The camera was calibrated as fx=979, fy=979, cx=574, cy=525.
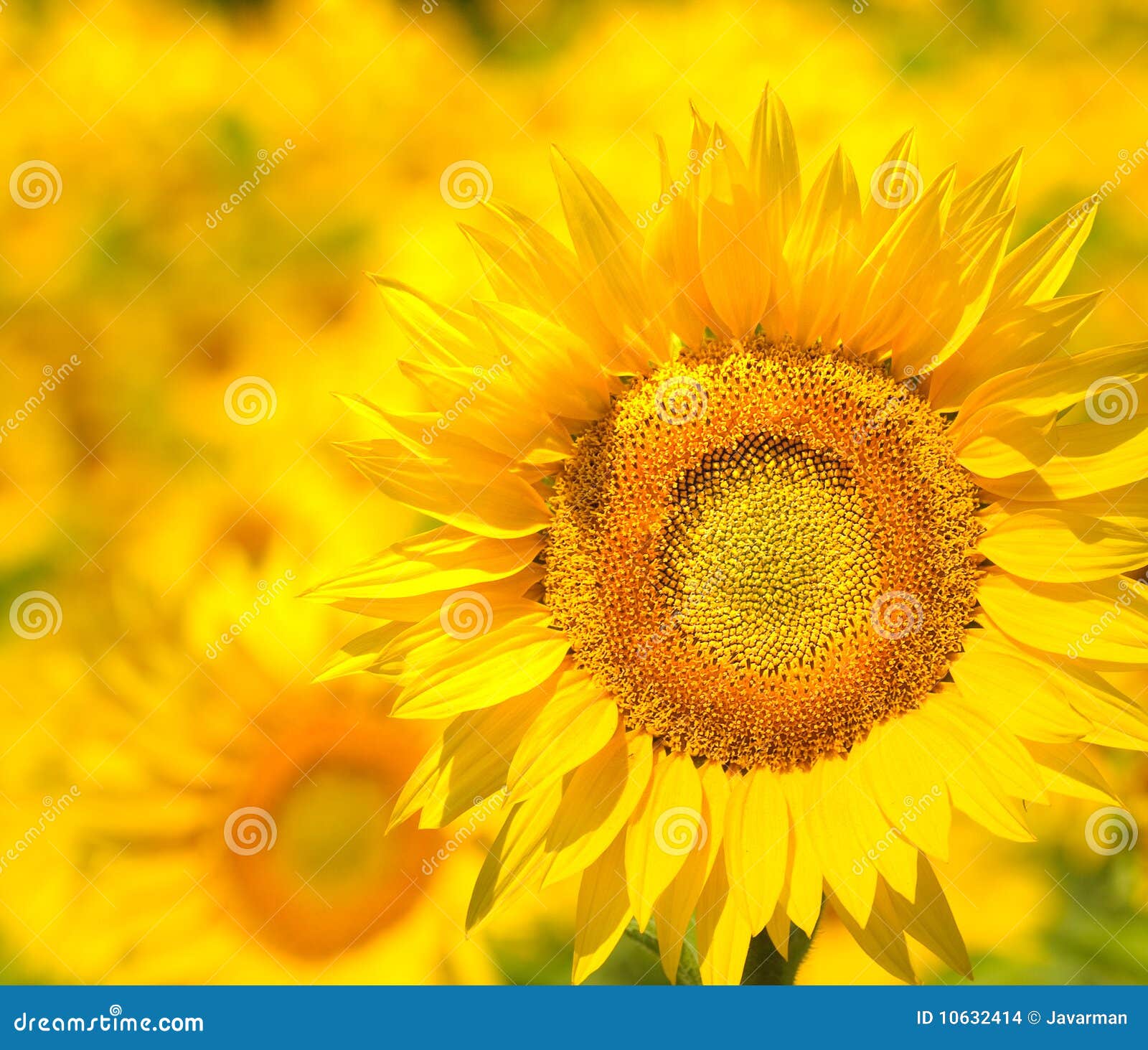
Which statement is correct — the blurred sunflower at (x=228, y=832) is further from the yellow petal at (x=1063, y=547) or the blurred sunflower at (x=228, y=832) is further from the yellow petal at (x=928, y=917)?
the yellow petal at (x=1063, y=547)

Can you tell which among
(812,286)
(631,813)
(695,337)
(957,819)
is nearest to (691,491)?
(695,337)

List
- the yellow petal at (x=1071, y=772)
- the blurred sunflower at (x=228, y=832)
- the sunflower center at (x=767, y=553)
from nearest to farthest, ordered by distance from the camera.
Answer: the yellow petal at (x=1071, y=772), the sunflower center at (x=767, y=553), the blurred sunflower at (x=228, y=832)

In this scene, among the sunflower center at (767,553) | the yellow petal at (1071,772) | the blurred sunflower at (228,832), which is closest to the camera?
the yellow petal at (1071,772)

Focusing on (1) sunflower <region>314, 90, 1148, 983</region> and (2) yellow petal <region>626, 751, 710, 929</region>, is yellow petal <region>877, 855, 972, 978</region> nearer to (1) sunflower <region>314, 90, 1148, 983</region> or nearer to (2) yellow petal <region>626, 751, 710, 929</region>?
(1) sunflower <region>314, 90, 1148, 983</region>

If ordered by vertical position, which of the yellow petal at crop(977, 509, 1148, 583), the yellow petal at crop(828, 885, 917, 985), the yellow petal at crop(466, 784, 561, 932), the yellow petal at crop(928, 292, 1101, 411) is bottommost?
the yellow petal at crop(466, 784, 561, 932)

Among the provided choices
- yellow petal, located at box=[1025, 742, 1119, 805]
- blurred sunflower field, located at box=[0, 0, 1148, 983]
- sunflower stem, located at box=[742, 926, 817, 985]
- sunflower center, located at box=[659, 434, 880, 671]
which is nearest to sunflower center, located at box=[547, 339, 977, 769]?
sunflower center, located at box=[659, 434, 880, 671]

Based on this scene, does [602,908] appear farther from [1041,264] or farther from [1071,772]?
[1041,264]

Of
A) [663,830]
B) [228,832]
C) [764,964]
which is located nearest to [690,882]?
[663,830]

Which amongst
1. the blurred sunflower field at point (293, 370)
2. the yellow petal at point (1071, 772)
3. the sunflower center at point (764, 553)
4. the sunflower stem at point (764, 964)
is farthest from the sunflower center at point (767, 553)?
the blurred sunflower field at point (293, 370)
